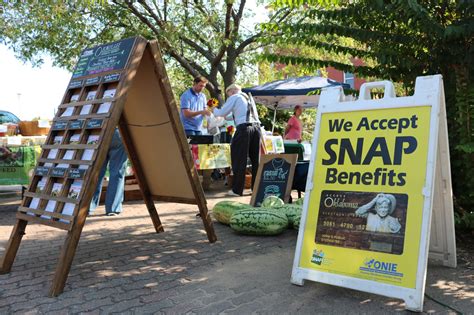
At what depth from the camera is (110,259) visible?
152 inches

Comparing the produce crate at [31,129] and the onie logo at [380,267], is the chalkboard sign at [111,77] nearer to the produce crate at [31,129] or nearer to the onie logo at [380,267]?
the onie logo at [380,267]

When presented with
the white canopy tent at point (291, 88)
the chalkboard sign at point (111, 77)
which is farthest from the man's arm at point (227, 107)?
the white canopy tent at point (291, 88)

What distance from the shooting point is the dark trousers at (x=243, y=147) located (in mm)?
6855

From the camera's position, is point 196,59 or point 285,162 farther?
point 196,59

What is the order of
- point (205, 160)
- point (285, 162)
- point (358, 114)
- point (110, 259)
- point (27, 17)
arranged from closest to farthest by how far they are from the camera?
point (358, 114), point (110, 259), point (285, 162), point (205, 160), point (27, 17)

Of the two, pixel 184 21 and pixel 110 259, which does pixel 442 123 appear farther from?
pixel 184 21

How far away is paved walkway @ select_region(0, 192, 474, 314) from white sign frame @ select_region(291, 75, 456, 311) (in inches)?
5.3

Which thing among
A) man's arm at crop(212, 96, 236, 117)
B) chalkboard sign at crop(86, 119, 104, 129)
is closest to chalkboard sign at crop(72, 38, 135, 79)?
chalkboard sign at crop(86, 119, 104, 129)

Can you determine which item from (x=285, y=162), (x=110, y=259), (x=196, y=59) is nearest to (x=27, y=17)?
(x=196, y=59)

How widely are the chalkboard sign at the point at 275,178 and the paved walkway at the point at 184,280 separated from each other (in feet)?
3.94

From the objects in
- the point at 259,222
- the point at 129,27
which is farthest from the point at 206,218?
the point at 129,27

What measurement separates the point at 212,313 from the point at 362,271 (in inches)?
40.7

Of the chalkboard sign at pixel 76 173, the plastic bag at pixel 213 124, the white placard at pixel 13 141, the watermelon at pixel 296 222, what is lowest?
the watermelon at pixel 296 222

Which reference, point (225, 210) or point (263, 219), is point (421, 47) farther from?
point (225, 210)
